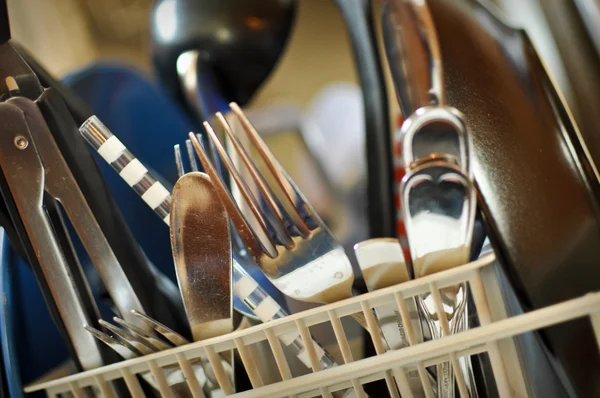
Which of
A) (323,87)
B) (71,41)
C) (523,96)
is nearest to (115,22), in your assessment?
(71,41)

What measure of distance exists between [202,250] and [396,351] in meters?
0.12

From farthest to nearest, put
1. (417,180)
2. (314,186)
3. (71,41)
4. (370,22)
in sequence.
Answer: (71,41)
(314,186)
(370,22)
(417,180)

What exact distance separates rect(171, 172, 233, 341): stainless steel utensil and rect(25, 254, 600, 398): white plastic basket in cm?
2

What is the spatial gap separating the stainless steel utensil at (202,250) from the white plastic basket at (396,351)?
2 centimetres

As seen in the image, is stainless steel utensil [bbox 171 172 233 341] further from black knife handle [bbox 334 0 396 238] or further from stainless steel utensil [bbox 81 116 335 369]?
black knife handle [bbox 334 0 396 238]

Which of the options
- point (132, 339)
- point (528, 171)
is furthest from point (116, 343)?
point (528, 171)

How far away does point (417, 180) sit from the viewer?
0.25 metres

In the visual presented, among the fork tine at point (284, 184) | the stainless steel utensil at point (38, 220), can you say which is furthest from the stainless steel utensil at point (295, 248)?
the stainless steel utensil at point (38, 220)

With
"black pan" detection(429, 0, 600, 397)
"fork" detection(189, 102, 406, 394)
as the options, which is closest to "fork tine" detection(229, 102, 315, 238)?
"fork" detection(189, 102, 406, 394)

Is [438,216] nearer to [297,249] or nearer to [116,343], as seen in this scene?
[297,249]

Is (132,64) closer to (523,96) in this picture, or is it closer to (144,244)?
(144,244)

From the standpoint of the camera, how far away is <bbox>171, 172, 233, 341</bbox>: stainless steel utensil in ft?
0.95

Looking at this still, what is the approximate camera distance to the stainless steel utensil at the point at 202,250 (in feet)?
0.95

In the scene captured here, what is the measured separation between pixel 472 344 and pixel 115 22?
0.59m
